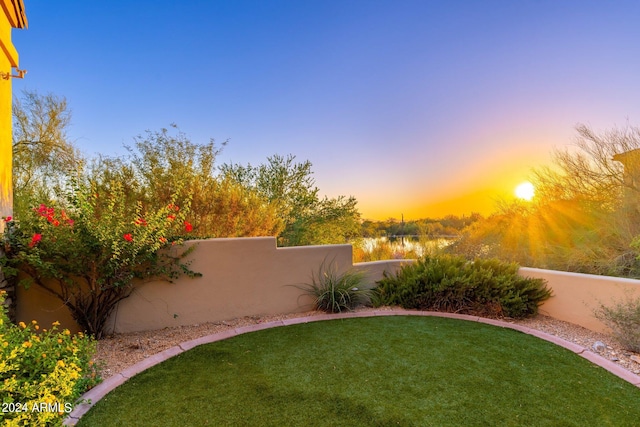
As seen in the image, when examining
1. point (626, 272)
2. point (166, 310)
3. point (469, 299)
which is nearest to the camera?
point (166, 310)

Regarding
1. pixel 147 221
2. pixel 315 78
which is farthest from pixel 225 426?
pixel 315 78

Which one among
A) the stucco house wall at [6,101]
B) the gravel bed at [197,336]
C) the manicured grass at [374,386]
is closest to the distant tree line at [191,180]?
the stucco house wall at [6,101]

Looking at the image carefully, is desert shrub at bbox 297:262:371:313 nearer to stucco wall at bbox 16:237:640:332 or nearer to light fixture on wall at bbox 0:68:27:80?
stucco wall at bbox 16:237:640:332

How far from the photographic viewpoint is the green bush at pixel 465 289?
17.5ft

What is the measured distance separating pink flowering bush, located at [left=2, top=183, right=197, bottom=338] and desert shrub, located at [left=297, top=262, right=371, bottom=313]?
9.13ft

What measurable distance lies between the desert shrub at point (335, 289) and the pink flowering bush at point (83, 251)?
110 inches

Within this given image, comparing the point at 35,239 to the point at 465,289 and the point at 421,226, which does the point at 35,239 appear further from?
the point at 421,226

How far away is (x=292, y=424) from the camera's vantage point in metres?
2.45

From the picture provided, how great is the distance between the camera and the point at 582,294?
4.97 m

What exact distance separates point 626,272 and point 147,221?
8717mm

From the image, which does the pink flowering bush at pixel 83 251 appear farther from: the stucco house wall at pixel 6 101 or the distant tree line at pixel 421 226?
the distant tree line at pixel 421 226

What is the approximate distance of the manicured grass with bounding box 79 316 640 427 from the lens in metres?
2.55

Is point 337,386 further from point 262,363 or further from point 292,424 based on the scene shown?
point 262,363

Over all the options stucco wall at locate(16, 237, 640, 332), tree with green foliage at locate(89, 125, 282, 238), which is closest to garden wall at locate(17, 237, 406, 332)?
stucco wall at locate(16, 237, 640, 332)
